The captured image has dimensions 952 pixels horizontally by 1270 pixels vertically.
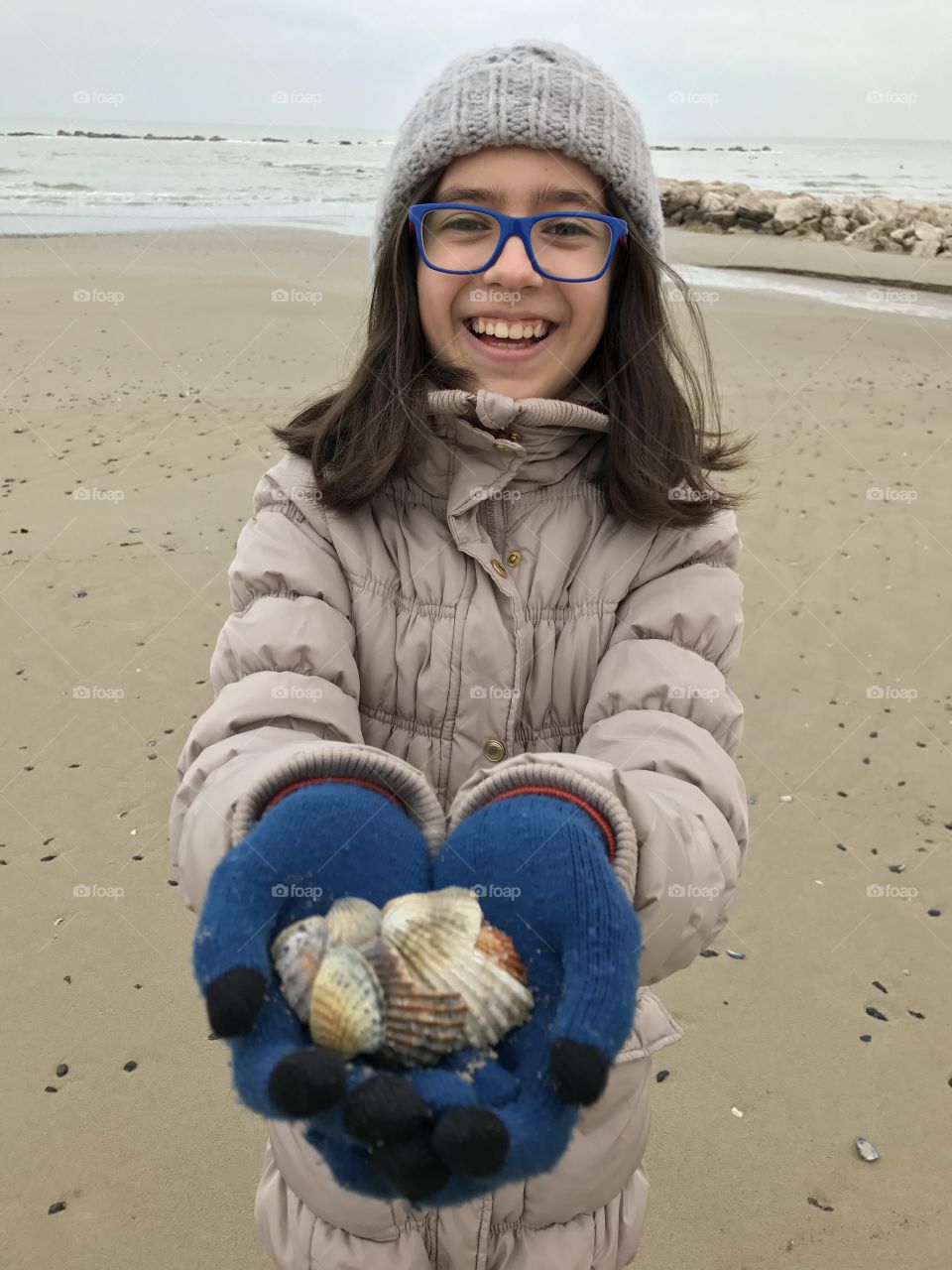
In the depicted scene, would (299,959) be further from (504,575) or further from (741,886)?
(741,886)

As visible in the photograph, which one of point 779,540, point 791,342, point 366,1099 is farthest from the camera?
point 791,342

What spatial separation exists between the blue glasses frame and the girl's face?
0.5 inches

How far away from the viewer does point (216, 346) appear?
10289 millimetres

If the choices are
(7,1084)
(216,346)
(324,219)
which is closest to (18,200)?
(324,219)

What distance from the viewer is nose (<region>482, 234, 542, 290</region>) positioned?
78.5 inches

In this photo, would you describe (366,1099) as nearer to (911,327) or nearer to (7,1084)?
(7,1084)

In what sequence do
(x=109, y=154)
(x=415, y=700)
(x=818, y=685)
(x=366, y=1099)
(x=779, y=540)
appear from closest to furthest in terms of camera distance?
(x=366, y=1099), (x=415, y=700), (x=818, y=685), (x=779, y=540), (x=109, y=154)

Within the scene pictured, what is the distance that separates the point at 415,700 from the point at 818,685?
329cm
